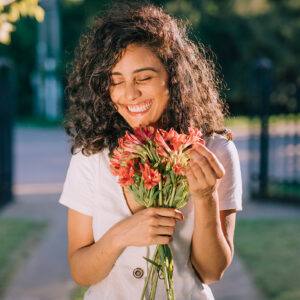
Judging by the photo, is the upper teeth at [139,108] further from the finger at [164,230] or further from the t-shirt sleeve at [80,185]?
the finger at [164,230]

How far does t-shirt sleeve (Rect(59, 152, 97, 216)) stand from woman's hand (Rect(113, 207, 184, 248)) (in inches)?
9.8

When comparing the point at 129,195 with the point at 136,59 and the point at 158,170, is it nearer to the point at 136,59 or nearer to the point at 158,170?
the point at 158,170

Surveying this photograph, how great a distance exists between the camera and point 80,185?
1.83m

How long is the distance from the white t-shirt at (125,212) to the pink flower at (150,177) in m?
0.31

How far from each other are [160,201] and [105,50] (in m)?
0.62

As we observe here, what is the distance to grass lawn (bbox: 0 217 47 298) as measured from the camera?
4.82 meters

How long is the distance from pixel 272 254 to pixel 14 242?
301cm

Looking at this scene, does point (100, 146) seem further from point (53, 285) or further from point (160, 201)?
point (53, 285)

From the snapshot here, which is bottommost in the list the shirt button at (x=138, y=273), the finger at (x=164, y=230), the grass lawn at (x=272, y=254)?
the grass lawn at (x=272, y=254)

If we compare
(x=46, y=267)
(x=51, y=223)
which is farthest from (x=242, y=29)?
(x=46, y=267)

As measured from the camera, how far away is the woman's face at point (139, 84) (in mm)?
1742

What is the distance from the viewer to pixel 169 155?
5.03 ft

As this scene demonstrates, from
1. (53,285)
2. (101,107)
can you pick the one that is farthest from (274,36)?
(101,107)

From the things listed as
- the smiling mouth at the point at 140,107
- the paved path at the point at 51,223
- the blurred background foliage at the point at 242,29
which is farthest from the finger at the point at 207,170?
the blurred background foliage at the point at 242,29
